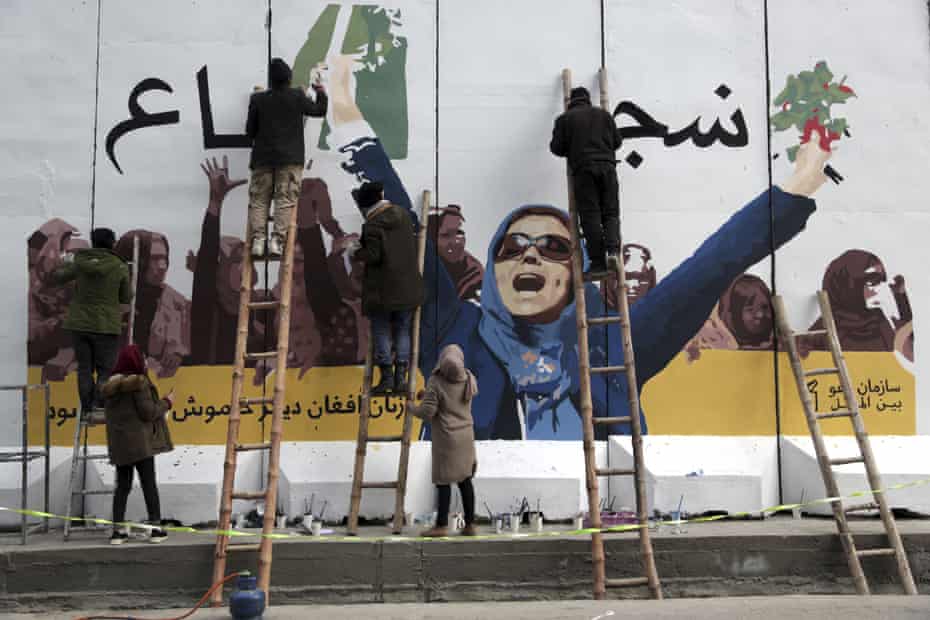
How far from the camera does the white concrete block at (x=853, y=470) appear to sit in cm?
780

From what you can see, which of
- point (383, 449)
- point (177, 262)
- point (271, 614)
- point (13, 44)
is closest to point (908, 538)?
point (383, 449)

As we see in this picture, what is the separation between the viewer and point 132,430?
22.6ft

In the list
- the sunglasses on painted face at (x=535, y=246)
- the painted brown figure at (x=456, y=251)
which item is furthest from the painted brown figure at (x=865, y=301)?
the painted brown figure at (x=456, y=251)

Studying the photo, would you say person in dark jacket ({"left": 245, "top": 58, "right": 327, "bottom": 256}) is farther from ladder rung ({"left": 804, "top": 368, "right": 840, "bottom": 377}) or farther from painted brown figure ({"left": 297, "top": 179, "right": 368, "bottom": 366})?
ladder rung ({"left": 804, "top": 368, "right": 840, "bottom": 377})

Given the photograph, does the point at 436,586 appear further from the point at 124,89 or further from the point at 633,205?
the point at 124,89

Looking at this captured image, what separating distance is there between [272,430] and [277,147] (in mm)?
2034

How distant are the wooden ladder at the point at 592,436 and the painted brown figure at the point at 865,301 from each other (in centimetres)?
205

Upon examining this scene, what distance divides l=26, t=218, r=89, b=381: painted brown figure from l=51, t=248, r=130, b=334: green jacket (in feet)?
1.24

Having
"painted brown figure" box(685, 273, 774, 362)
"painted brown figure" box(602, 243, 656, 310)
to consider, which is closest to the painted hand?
"painted brown figure" box(602, 243, 656, 310)

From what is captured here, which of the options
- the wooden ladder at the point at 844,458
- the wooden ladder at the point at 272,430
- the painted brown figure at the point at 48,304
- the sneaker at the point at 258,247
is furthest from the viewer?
the painted brown figure at the point at 48,304

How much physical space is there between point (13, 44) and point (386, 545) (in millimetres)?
4778

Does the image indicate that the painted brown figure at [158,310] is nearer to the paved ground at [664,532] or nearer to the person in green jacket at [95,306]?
the person in green jacket at [95,306]

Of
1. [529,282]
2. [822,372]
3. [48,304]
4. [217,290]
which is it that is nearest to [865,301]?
[822,372]

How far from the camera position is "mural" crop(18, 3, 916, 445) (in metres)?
7.83
